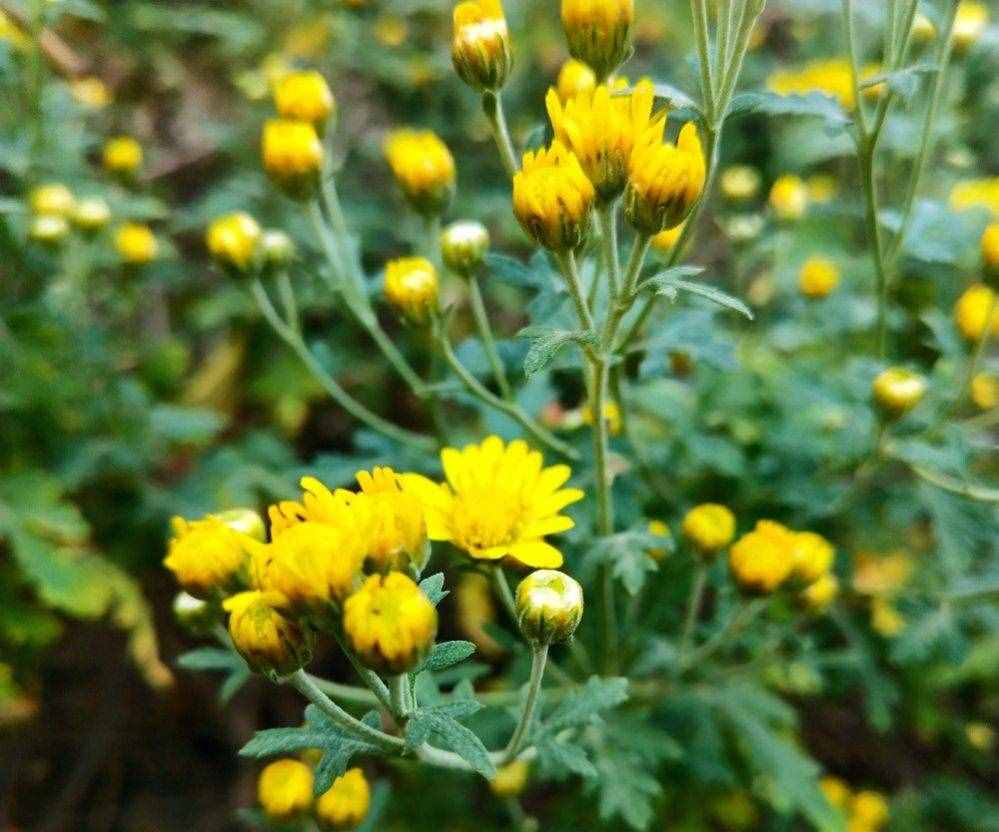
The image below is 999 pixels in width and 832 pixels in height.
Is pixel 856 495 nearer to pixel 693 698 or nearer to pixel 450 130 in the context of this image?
pixel 693 698

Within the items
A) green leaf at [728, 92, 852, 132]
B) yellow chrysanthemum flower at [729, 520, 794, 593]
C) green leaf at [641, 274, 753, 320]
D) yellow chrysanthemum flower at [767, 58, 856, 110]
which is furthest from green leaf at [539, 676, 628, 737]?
yellow chrysanthemum flower at [767, 58, 856, 110]

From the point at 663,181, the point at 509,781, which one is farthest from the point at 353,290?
the point at 509,781

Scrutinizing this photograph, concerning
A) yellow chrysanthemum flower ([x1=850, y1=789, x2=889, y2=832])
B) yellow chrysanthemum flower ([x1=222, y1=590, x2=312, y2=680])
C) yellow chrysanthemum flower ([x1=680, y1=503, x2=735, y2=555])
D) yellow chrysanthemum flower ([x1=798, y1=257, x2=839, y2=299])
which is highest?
yellow chrysanthemum flower ([x1=222, y1=590, x2=312, y2=680])

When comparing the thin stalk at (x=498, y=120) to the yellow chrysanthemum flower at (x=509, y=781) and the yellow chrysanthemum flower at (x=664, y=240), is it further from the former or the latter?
the yellow chrysanthemum flower at (x=509, y=781)

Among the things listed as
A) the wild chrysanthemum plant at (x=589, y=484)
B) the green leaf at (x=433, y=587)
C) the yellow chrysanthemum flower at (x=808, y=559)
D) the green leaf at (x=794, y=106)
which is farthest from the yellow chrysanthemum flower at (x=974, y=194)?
the green leaf at (x=433, y=587)

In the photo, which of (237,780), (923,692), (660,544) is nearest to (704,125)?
(660,544)

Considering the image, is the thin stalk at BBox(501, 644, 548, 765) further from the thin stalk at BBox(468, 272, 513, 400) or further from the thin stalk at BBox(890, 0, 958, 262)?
the thin stalk at BBox(890, 0, 958, 262)
